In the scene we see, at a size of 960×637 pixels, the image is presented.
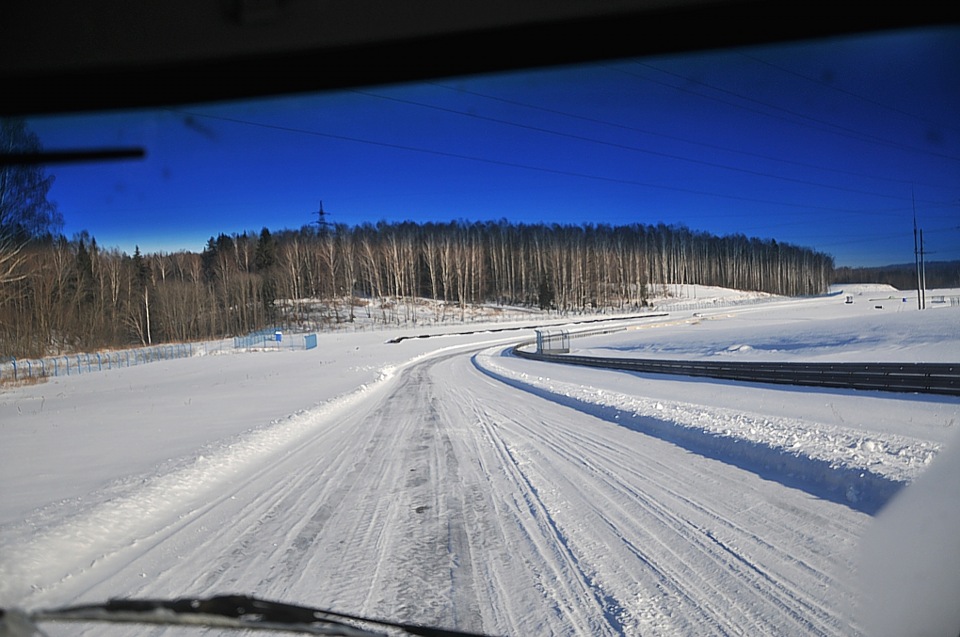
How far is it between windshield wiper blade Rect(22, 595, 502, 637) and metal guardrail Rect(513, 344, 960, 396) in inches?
594

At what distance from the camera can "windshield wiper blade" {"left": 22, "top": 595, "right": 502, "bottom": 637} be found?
4.91ft

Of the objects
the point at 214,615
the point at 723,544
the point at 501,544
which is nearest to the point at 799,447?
the point at 723,544

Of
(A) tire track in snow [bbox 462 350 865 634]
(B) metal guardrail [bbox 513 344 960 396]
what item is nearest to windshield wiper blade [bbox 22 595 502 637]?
(A) tire track in snow [bbox 462 350 865 634]

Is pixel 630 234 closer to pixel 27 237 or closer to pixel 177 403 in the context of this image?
pixel 177 403

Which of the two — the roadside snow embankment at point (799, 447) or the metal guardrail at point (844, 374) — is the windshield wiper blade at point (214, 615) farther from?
the metal guardrail at point (844, 374)

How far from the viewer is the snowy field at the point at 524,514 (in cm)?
320

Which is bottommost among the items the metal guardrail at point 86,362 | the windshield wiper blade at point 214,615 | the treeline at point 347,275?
the metal guardrail at point 86,362

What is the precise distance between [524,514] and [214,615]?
3.84 m

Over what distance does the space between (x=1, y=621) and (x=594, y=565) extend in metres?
3.45

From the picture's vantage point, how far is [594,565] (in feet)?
12.5

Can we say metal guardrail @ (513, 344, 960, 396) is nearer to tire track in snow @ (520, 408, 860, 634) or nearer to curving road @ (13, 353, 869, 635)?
curving road @ (13, 353, 869, 635)

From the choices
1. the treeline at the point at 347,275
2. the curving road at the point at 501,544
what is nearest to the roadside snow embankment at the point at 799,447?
the curving road at the point at 501,544

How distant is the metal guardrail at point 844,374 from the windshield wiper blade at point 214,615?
1508 cm

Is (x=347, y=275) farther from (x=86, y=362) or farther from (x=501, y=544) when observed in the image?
(x=501, y=544)
